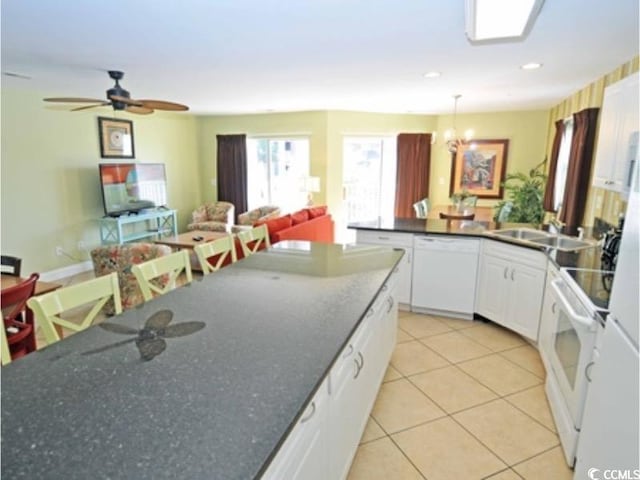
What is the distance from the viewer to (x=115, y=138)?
19.7 ft

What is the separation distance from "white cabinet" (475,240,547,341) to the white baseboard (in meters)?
5.50

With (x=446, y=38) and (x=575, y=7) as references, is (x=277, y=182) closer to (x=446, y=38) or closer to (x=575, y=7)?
(x=446, y=38)

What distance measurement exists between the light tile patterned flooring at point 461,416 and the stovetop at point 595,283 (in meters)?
0.91

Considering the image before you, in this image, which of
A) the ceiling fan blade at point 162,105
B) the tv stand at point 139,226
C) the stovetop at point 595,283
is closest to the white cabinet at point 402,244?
the stovetop at point 595,283

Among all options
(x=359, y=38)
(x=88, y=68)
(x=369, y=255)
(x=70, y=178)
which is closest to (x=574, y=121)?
(x=359, y=38)

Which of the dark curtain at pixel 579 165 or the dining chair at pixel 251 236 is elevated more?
the dark curtain at pixel 579 165

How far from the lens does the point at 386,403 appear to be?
2445 mm

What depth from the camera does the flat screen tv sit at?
18.6ft

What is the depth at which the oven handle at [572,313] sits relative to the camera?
172 centimetres

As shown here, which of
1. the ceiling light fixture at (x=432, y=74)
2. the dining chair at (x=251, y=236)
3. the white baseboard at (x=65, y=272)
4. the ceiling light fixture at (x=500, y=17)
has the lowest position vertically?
the white baseboard at (x=65, y=272)

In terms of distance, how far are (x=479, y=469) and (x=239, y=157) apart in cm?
667

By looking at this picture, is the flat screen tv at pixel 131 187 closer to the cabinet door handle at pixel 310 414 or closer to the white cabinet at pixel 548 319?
the cabinet door handle at pixel 310 414

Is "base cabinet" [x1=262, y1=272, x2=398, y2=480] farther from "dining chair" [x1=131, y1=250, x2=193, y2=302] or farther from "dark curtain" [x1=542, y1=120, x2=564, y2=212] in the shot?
"dark curtain" [x1=542, y1=120, x2=564, y2=212]

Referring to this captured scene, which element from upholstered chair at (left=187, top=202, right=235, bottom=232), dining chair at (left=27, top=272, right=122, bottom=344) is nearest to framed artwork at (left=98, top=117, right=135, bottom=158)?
upholstered chair at (left=187, top=202, right=235, bottom=232)
